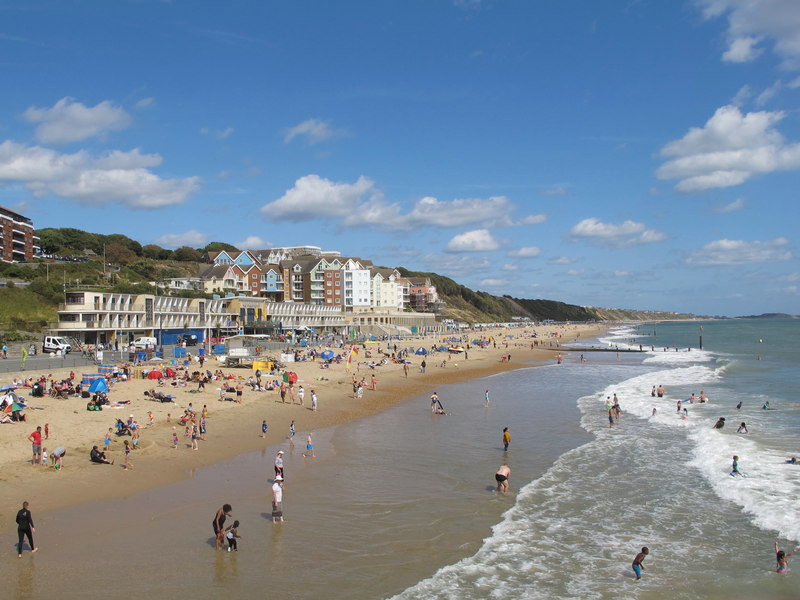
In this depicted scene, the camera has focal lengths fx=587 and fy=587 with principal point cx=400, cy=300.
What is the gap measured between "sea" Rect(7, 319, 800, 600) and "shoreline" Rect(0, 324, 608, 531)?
3.55ft

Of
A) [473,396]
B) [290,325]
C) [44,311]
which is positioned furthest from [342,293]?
[473,396]

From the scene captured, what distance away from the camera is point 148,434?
20844 mm

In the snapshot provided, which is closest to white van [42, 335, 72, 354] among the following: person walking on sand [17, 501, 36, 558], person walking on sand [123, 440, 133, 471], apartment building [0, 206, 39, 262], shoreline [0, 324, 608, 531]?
shoreline [0, 324, 608, 531]

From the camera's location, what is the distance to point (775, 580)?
1151cm

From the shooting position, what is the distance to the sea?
11.0 m

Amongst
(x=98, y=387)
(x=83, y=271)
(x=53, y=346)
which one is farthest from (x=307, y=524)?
(x=83, y=271)

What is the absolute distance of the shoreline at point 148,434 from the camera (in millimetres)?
15109

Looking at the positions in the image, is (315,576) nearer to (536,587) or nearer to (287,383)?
(536,587)

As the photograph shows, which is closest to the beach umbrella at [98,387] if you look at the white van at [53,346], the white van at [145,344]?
the white van at [53,346]

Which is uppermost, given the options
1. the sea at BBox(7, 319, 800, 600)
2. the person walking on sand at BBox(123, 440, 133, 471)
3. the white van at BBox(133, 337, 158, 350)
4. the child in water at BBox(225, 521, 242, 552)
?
the white van at BBox(133, 337, 158, 350)

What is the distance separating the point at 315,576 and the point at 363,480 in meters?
6.32

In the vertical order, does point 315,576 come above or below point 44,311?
below

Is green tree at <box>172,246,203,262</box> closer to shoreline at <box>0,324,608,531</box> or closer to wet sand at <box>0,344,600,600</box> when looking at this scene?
shoreline at <box>0,324,608,531</box>

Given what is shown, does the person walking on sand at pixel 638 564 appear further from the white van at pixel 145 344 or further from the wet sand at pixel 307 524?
the white van at pixel 145 344
